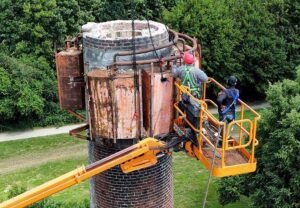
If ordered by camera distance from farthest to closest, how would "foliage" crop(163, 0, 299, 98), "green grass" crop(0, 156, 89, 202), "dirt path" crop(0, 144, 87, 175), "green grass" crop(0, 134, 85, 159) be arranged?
"foliage" crop(163, 0, 299, 98) → "green grass" crop(0, 134, 85, 159) → "dirt path" crop(0, 144, 87, 175) → "green grass" crop(0, 156, 89, 202)

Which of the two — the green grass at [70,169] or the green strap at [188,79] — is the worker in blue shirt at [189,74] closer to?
the green strap at [188,79]

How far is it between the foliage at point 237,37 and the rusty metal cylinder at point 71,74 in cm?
2862

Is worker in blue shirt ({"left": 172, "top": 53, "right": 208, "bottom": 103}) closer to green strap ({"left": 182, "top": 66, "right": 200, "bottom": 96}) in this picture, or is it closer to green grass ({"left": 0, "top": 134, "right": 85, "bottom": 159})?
green strap ({"left": 182, "top": 66, "right": 200, "bottom": 96})

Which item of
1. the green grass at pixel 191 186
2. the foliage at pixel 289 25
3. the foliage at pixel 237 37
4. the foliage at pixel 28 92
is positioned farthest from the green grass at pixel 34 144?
the foliage at pixel 289 25

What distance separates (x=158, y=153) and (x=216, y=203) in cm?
1964

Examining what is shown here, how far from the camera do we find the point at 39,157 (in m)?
39.9

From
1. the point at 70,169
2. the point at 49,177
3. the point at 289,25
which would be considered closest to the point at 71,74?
the point at 49,177

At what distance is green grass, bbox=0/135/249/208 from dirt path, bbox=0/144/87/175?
0.45m

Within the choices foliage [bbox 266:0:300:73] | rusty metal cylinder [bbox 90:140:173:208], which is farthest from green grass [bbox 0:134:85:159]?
rusty metal cylinder [bbox 90:140:173:208]

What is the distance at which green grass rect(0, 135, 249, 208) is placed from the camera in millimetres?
35031

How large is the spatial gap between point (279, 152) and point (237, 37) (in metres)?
21.4

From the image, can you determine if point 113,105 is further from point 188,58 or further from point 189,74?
point 188,58

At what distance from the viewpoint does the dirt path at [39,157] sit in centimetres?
3866

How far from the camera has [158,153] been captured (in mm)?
16406
